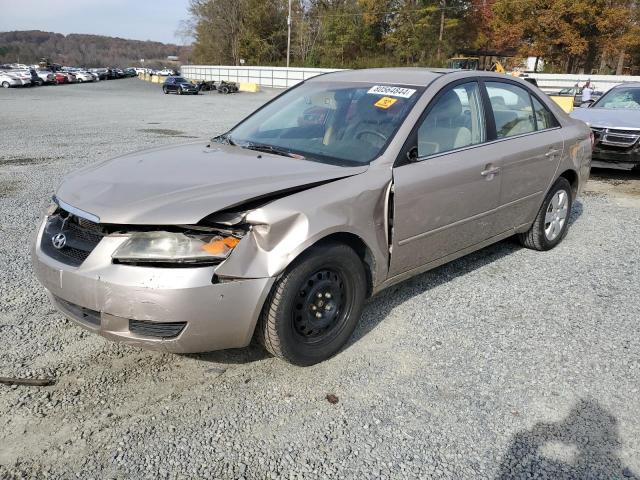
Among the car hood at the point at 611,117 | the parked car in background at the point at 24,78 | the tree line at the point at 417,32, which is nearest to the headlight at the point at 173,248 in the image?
the car hood at the point at 611,117

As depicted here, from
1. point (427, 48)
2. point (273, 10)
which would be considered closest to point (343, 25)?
point (427, 48)

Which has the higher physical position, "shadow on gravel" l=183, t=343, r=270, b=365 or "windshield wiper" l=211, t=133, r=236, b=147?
"windshield wiper" l=211, t=133, r=236, b=147

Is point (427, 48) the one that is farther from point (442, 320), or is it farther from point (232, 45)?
point (442, 320)

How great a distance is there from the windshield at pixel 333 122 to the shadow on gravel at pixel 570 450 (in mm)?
1732

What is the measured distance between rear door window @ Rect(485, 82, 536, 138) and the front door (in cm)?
21

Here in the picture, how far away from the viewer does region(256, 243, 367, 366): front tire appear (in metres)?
2.74

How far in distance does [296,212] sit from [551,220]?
3.20 meters

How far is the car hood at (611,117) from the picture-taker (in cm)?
845

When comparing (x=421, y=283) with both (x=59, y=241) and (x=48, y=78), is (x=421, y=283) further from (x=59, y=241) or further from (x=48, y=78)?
(x=48, y=78)

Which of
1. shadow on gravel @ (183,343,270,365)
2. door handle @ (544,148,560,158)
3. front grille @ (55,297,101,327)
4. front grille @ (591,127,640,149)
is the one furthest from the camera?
front grille @ (591,127,640,149)

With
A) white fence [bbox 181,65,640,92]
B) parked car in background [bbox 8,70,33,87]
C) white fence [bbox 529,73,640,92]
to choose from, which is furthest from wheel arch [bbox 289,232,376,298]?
parked car in background [bbox 8,70,33,87]

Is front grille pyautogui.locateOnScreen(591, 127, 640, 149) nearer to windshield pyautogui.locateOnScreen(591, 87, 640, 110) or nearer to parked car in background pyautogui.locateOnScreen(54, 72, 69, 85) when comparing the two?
windshield pyautogui.locateOnScreen(591, 87, 640, 110)

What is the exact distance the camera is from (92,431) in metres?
2.49

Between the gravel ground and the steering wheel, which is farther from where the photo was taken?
the steering wheel
